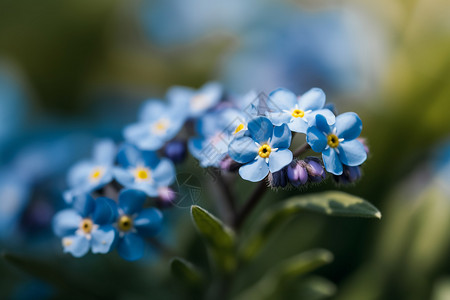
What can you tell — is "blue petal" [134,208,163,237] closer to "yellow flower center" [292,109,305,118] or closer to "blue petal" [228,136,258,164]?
"blue petal" [228,136,258,164]

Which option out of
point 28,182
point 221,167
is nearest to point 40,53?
point 28,182

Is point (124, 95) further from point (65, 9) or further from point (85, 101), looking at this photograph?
point (65, 9)

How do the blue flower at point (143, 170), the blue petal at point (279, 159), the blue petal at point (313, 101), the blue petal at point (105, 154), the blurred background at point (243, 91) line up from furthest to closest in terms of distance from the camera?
the blurred background at point (243, 91) < the blue petal at point (105, 154) < the blue flower at point (143, 170) < the blue petal at point (313, 101) < the blue petal at point (279, 159)

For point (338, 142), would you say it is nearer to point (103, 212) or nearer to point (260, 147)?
point (260, 147)

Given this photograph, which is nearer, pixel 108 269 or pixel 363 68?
pixel 108 269

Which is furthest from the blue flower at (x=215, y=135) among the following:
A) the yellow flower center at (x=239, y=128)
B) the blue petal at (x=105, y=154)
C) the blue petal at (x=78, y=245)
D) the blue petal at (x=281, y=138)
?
the blue petal at (x=78, y=245)

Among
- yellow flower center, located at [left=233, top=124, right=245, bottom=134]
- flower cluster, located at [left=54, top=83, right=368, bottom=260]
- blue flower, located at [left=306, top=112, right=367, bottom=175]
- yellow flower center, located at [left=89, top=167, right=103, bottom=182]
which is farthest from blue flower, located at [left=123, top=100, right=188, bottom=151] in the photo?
blue flower, located at [left=306, top=112, right=367, bottom=175]

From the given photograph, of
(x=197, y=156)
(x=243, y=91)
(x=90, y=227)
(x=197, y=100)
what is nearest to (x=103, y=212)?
(x=90, y=227)

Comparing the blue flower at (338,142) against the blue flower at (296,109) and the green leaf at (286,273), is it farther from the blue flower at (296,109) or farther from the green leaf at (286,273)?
the green leaf at (286,273)
